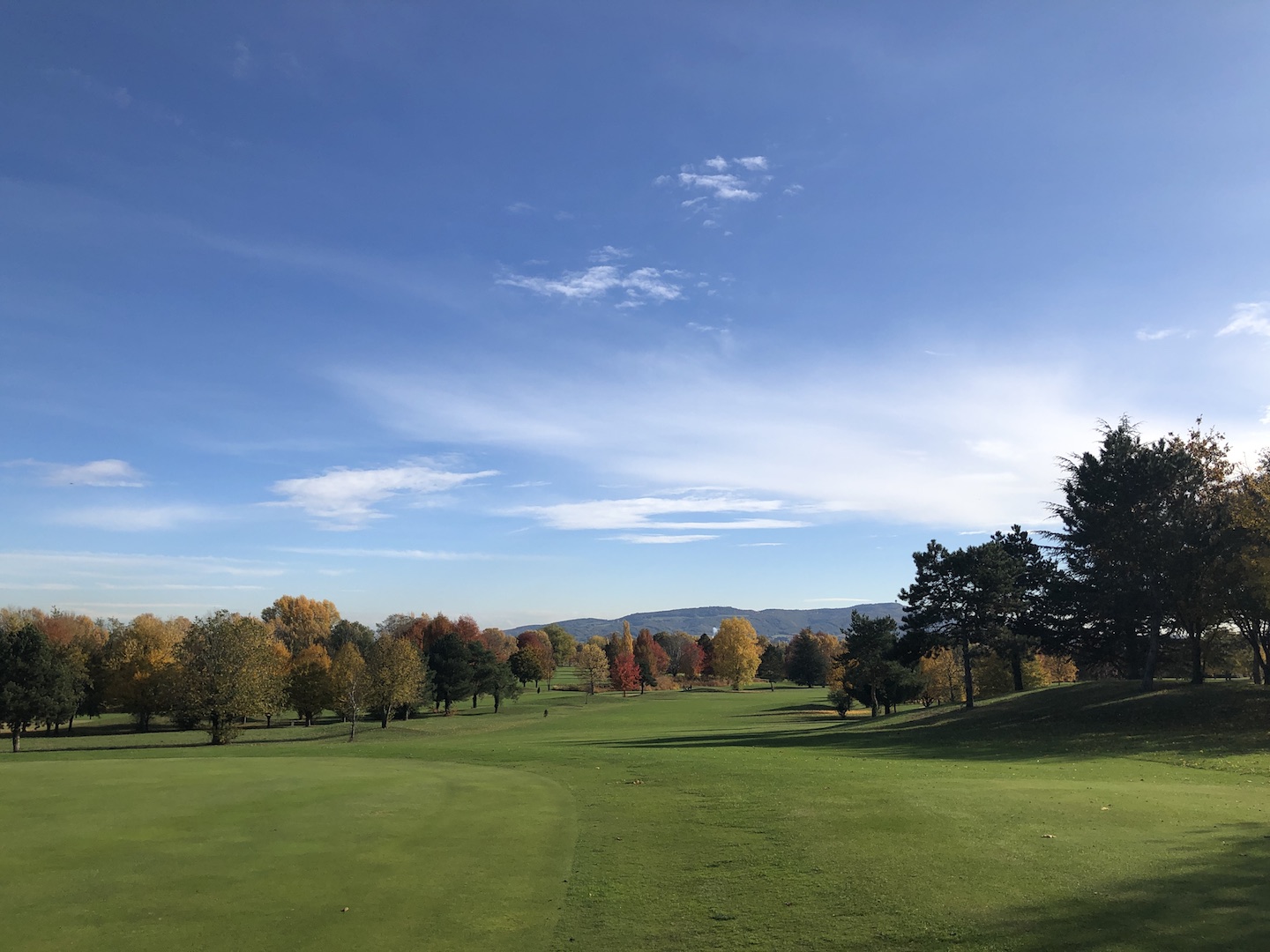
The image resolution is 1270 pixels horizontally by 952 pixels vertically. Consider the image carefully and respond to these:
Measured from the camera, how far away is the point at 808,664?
128 m

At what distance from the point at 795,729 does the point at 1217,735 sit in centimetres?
2655

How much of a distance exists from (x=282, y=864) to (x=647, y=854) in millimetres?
6612

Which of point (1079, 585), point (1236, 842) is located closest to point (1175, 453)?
point (1079, 585)

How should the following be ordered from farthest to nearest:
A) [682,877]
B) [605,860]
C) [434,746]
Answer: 1. [434,746]
2. [605,860]
3. [682,877]

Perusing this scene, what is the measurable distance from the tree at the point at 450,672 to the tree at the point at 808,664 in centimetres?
6358

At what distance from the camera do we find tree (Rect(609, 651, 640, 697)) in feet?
371

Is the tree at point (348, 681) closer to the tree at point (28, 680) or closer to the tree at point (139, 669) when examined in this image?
the tree at point (139, 669)

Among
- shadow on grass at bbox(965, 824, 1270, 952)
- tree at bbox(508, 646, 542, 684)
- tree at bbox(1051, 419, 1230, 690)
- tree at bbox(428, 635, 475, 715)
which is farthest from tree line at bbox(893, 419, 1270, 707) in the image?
tree at bbox(508, 646, 542, 684)

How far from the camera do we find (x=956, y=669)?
82750mm

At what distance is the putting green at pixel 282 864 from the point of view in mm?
10227

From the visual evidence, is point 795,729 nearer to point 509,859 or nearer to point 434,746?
point 434,746

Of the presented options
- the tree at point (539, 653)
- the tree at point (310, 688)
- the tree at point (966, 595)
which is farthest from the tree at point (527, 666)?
the tree at point (966, 595)

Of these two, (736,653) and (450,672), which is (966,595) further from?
(736,653)

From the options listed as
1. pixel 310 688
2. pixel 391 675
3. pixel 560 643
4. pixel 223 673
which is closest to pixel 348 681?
pixel 391 675
